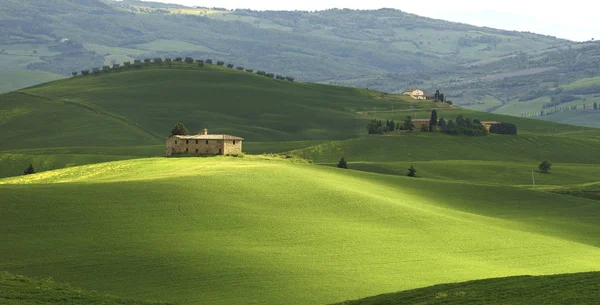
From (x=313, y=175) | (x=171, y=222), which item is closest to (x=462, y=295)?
(x=171, y=222)

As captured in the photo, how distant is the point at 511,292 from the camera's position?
1917 inches

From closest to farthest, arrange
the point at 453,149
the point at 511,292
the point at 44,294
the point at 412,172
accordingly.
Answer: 1. the point at 511,292
2. the point at 44,294
3. the point at 412,172
4. the point at 453,149

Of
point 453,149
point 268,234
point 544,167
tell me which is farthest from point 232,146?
point 453,149

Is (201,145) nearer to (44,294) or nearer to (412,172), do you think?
(412,172)

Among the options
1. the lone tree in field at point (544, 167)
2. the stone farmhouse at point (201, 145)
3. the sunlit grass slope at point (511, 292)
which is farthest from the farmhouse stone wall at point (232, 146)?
the sunlit grass slope at point (511, 292)

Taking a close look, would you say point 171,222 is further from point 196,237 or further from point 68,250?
point 68,250

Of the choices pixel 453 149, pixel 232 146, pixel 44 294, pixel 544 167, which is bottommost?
pixel 544 167

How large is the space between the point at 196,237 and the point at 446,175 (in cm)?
7747

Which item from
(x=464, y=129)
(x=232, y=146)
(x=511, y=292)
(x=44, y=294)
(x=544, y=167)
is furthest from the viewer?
(x=464, y=129)

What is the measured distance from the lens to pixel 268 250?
220 feet

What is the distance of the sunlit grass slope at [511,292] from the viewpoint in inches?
1809

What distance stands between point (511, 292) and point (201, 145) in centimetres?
7664

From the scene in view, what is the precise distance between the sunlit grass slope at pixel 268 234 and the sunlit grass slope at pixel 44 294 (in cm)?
414

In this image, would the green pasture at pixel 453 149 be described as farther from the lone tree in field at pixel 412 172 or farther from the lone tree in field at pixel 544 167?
the lone tree in field at pixel 412 172
